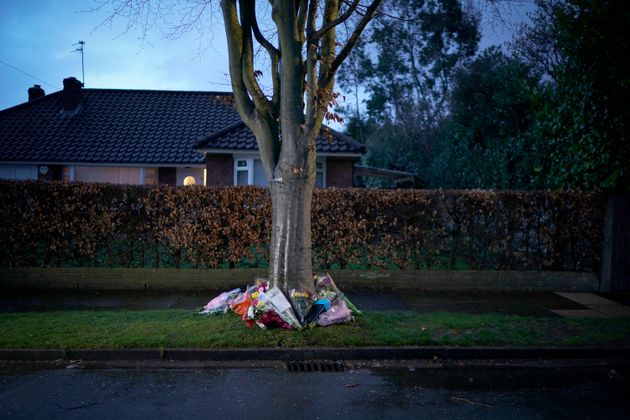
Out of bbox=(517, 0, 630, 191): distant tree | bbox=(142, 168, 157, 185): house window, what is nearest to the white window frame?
bbox=(142, 168, 157, 185): house window

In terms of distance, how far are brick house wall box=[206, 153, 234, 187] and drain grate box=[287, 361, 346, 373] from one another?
12649 millimetres

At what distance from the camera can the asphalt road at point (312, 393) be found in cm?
506

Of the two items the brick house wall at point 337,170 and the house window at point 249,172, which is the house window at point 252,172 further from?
the brick house wall at point 337,170

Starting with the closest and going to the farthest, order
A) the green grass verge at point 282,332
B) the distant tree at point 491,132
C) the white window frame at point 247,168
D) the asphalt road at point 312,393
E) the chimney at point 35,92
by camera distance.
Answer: the asphalt road at point 312,393 < the green grass verge at point 282,332 < the distant tree at point 491,132 < the white window frame at point 247,168 < the chimney at point 35,92

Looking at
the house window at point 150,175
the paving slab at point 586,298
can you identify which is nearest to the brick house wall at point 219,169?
the house window at point 150,175

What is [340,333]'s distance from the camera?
284 inches

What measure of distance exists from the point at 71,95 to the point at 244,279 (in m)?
17.9

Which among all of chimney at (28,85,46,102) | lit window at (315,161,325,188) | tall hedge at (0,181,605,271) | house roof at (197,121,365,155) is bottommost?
tall hedge at (0,181,605,271)

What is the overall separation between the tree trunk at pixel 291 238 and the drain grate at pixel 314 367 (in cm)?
137

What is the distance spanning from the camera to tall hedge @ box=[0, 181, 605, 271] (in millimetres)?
10656

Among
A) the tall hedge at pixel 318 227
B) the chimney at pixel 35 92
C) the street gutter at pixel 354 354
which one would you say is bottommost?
the street gutter at pixel 354 354

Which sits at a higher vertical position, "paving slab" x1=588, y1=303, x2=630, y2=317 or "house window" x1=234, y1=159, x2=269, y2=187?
"house window" x1=234, y1=159, x2=269, y2=187

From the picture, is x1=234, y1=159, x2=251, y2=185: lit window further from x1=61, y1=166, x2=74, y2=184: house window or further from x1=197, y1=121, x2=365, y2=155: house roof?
x1=61, y1=166, x2=74, y2=184: house window

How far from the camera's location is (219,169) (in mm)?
18672
